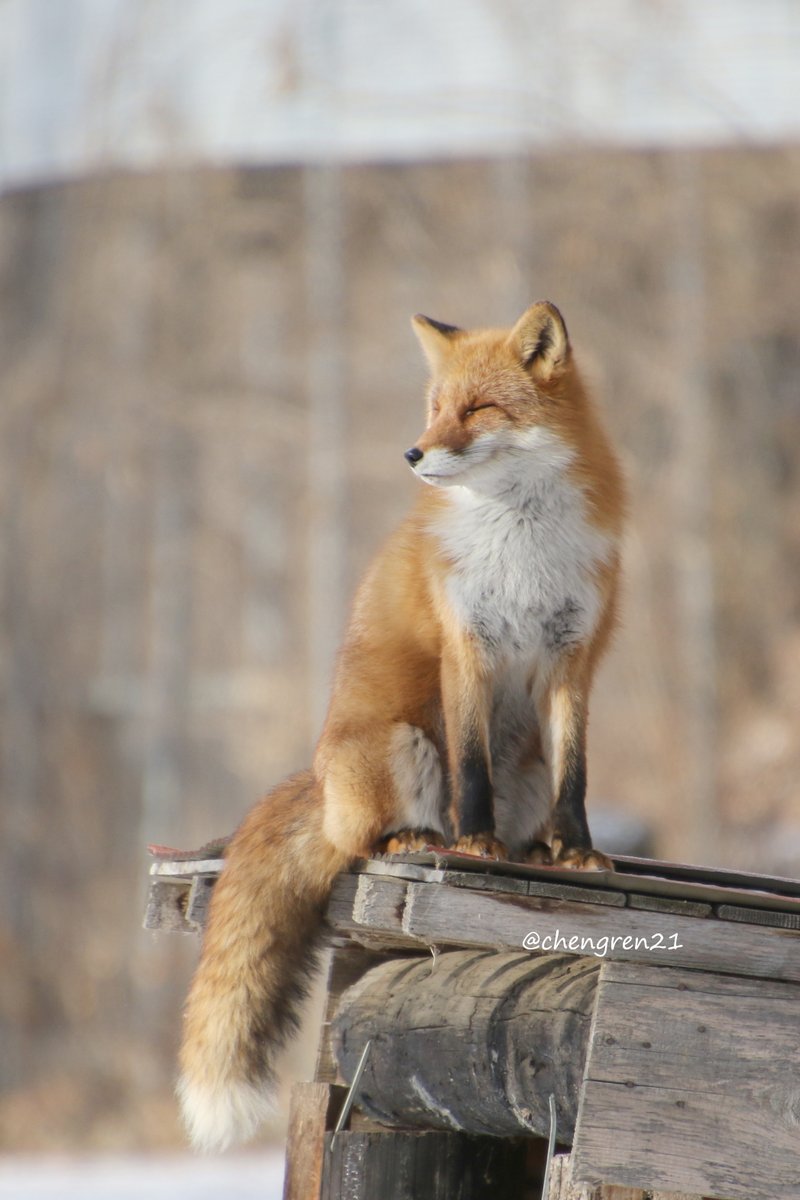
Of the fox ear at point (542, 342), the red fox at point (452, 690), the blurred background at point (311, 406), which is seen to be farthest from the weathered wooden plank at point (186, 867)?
the blurred background at point (311, 406)

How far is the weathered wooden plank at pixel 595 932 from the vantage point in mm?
2809

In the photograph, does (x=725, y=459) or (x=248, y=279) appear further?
(x=248, y=279)

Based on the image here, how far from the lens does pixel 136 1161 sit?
398 inches

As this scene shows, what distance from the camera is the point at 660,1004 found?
2758 mm

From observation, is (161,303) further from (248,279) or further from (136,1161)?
(136,1161)

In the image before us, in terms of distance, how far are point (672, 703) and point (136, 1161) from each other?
6.51 metres

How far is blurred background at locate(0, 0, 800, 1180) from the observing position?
46.1 ft

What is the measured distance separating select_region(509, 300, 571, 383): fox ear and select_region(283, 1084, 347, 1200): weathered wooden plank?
1878 millimetres

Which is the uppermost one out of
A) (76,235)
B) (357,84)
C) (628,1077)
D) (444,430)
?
(357,84)

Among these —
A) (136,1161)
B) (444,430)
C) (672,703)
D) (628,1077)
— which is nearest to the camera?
(628,1077)

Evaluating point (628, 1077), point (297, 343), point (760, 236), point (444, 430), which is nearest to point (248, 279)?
point (297, 343)

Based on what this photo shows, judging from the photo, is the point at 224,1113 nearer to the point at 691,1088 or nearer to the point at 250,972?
the point at 250,972

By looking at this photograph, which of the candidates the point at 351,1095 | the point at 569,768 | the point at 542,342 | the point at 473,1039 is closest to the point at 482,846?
the point at 569,768

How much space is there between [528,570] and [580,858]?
66cm
